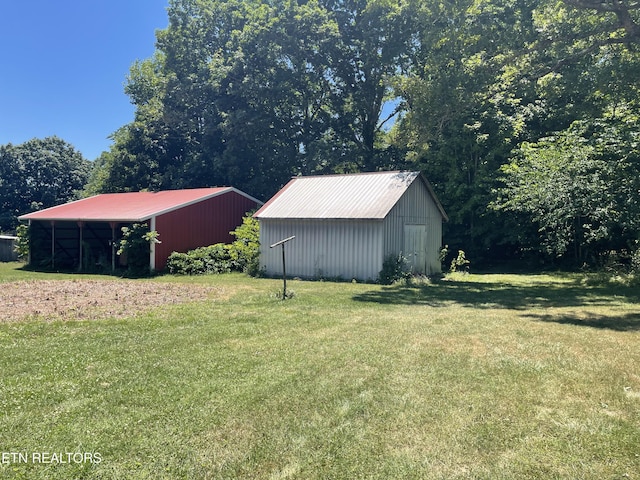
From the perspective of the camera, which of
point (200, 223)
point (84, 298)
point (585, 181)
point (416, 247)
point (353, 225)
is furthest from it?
point (200, 223)

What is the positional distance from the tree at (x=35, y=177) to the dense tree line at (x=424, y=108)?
1593cm

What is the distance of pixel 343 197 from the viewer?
17.2m

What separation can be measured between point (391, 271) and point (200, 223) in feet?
33.1

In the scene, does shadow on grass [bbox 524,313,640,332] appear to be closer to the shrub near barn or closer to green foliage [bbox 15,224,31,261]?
the shrub near barn

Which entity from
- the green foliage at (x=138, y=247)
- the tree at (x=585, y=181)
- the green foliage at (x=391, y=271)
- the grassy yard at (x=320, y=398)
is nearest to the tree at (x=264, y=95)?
the green foliage at (x=138, y=247)

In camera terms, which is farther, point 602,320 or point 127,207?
point 127,207

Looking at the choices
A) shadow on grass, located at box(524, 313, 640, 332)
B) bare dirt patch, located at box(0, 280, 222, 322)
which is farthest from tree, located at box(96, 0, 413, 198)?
shadow on grass, located at box(524, 313, 640, 332)

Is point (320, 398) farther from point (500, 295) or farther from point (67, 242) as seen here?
point (67, 242)

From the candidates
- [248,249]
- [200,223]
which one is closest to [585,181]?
[248,249]

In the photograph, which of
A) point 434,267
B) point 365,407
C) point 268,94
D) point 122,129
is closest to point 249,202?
point 268,94

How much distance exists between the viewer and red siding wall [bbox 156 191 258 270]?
762 inches

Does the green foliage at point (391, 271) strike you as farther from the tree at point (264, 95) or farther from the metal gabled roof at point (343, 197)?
the tree at point (264, 95)

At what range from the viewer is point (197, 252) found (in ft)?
63.5

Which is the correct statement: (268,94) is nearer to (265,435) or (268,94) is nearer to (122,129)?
(122,129)
